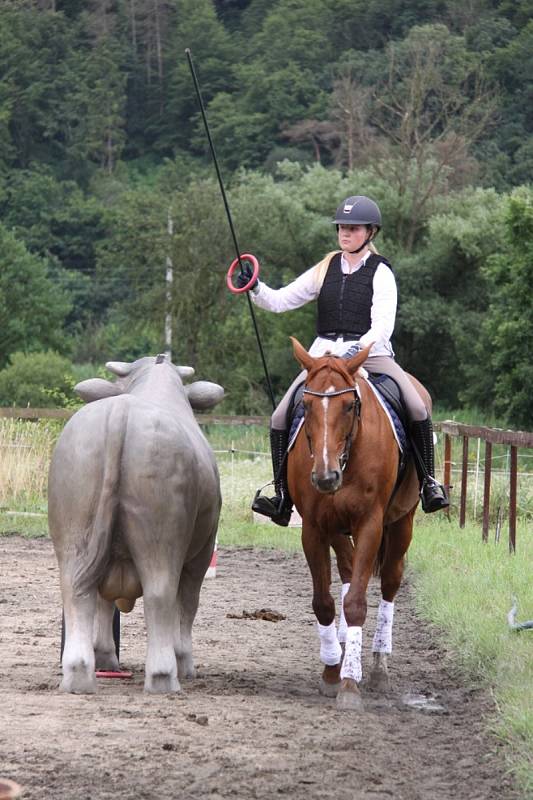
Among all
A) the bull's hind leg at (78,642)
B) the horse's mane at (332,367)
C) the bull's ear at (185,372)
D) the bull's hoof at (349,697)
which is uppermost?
the horse's mane at (332,367)

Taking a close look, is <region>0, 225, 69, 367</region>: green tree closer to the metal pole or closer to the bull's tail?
the metal pole

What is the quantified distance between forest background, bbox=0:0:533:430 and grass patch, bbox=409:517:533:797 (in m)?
16.3

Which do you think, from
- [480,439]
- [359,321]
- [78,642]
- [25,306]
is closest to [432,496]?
[359,321]

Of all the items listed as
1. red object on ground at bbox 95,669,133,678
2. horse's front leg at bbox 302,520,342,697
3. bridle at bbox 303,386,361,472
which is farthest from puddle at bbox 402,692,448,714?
red object on ground at bbox 95,669,133,678

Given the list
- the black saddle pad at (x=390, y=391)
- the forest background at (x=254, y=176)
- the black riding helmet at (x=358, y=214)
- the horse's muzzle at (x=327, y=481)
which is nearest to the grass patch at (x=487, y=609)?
the horse's muzzle at (x=327, y=481)

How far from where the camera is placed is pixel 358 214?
909 centimetres

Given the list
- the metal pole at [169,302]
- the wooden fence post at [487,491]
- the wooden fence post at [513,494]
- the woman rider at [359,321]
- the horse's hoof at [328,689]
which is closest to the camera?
the horse's hoof at [328,689]

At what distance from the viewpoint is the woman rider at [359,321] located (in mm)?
8984

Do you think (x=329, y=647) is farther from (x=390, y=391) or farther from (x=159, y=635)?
(x=390, y=391)

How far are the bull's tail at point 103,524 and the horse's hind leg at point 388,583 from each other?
1830 mm

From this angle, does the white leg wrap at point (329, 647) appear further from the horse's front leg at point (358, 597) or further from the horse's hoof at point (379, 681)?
the horse's front leg at point (358, 597)

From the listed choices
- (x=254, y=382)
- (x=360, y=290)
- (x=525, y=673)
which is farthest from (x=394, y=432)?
(x=254, y=382)

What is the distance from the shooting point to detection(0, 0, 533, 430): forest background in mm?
48531

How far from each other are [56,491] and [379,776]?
2.65 metres
